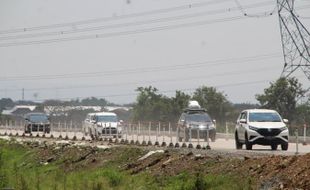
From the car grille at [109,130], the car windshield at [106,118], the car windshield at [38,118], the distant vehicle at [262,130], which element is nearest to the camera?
the distant vehicle at [262,130]

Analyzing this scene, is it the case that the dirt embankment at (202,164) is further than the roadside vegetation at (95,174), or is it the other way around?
the roadside vegetation at (95,174)

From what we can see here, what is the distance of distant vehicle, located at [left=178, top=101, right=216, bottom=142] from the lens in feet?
128

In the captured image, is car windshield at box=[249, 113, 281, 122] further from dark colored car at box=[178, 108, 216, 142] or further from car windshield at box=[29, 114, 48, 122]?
car windshield at box=[29, 114, 48, 122]

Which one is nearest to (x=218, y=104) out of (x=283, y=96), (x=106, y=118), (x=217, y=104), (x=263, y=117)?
(x=217, y=104)

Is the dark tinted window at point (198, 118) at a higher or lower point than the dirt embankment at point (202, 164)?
higher

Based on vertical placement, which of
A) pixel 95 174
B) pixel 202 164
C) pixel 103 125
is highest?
pixel 103 125

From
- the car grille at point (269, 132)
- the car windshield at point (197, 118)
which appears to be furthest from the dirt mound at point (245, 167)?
the car windshield at point (197, 118)

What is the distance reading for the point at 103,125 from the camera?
50.2 metres

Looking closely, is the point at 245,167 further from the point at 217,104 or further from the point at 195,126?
the point at 217,104

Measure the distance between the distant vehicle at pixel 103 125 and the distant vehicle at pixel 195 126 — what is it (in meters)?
7.56

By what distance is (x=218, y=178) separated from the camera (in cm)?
1712

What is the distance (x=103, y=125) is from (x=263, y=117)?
68.6ft

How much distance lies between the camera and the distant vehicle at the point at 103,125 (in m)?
49.4

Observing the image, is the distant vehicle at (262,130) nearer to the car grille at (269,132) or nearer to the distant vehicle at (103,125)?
the car grille at (269,132)
